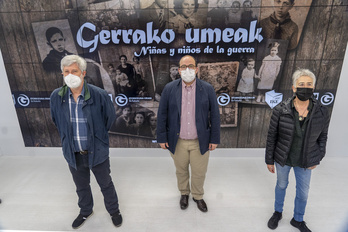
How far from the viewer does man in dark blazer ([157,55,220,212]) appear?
2.09 metres

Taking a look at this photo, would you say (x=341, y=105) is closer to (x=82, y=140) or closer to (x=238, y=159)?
(x=238, y=159)

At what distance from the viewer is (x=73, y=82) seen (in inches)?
71.6

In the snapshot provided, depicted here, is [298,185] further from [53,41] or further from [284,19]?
[53,41]

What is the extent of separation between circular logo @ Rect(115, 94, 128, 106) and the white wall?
0.79 metres

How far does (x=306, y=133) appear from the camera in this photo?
176cm

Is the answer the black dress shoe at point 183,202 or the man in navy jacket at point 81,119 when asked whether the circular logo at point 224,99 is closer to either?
the black dress shoe at point 183,202

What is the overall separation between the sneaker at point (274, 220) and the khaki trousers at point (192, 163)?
728 millimetres

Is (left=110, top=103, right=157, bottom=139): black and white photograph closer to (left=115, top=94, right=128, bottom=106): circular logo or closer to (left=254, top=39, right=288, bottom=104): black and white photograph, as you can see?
(left=115, top=94, right=128, bottom=106): circular logo

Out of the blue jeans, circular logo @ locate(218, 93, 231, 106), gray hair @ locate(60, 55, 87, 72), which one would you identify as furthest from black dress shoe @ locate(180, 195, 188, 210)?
gray hair @ locate(60, 55, 87, 72)

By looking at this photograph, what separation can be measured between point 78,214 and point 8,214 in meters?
0.78

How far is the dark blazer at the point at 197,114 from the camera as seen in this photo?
2098 millimetres

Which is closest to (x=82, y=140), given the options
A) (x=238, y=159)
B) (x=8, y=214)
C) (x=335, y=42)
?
(x=8, y=214)

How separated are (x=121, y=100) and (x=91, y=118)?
1431 mm

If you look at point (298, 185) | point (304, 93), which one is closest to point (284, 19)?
point (304, 93)
